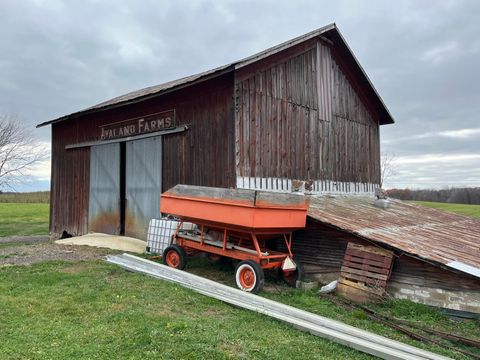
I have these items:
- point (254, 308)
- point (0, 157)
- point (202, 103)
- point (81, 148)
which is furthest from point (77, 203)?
point (0, 157)

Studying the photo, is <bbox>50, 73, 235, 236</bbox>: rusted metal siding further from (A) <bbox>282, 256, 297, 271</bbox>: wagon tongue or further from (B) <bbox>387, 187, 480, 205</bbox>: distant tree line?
(B) <bbox>387, 187, 480, 205</bbox>: distant tree line

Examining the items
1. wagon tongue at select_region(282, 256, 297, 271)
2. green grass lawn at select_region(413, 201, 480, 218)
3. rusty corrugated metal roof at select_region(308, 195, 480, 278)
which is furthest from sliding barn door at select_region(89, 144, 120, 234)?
green grass lawn at select_region(413, 201, 480, 218)

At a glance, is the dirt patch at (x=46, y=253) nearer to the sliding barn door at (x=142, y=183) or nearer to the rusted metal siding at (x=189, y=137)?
the sliding barn door at (x=142, y=183)

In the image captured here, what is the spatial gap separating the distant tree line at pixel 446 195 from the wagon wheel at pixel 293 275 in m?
49.3

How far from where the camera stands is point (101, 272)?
7.34m

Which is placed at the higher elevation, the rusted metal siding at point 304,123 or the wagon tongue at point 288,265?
the rusted metal siding at point 304,123

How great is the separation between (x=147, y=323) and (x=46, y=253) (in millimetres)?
6023

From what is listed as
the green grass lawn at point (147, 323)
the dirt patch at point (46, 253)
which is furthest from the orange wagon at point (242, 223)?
the dirt patch at point (46, 253)

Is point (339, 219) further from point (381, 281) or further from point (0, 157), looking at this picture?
point (0, 157)

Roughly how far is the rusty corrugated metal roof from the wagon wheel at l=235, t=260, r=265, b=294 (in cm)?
150

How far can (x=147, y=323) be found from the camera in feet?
15.1

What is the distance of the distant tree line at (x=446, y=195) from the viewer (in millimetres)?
54844

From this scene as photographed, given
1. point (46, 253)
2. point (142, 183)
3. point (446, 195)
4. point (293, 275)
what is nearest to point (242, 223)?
point (293, 275)

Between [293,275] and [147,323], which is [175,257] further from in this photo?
[147,323]
